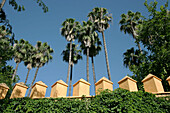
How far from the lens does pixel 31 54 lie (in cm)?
2138

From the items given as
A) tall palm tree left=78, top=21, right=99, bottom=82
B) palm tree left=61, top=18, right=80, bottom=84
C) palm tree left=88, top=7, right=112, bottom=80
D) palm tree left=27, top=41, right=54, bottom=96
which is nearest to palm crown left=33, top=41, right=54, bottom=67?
palm tree left=27, top=41, right=54, bottom=96

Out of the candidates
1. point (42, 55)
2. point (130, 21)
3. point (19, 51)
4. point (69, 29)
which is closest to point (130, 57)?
point (130, 21)

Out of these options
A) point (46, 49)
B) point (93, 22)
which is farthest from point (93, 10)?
point (46, 49)

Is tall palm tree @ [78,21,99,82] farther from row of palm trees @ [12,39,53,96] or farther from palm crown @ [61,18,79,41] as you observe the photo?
row of palm trees @ [12,39,53,96]

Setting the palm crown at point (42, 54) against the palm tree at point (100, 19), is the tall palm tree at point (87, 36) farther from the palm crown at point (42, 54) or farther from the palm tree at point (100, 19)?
the palm crown at point (42, 54)

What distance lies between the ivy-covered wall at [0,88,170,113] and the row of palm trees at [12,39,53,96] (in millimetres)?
17513

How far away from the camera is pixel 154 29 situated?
9.88 meters

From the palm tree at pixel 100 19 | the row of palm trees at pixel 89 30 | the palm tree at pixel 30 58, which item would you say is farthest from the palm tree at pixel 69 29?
the palm tree at pixel 30 58

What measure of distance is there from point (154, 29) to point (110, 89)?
7.82 metres

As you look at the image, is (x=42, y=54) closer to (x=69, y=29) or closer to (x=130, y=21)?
(x=69, y=29)

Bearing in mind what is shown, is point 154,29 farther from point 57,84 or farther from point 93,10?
point 93,10

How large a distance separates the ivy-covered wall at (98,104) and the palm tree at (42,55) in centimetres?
1734

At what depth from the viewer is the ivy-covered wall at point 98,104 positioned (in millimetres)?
3638

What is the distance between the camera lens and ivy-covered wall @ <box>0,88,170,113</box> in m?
3.64
